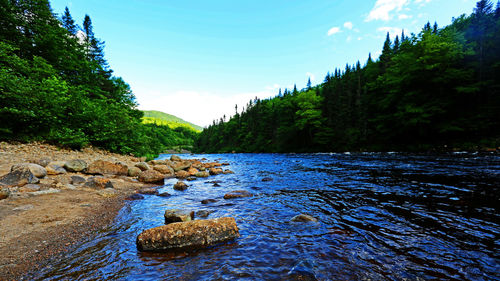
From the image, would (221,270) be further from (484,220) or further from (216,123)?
(216,123)

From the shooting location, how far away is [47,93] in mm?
12297

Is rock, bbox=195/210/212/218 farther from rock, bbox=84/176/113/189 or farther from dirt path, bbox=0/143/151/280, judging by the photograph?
rock, bbox=84/176/113/189

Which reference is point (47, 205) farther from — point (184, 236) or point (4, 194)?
point (184, 236)

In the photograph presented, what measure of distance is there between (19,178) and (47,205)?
2.81 meters

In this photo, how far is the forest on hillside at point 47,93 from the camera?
37.2ft

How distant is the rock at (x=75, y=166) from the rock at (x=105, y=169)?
1.09 ft

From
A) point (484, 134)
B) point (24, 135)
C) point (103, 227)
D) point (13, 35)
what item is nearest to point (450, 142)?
point (484, 134)

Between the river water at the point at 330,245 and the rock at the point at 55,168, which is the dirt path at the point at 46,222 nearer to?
the river water at the point at 330,245

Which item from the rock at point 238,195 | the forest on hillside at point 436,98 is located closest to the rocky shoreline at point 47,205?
the rock at point 238,195

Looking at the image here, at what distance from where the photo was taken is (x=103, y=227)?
452 cm

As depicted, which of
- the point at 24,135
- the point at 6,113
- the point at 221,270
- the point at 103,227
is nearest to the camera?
the point at 221,270

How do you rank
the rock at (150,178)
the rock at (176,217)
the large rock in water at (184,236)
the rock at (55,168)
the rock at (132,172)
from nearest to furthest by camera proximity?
the large rock in water at (184,236) < the rock at (176,217) < the rock at (55,168) < the rock at (150,178) < the rock at (132,172)

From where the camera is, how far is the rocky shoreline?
3215 mm

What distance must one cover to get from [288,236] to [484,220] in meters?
4.37
